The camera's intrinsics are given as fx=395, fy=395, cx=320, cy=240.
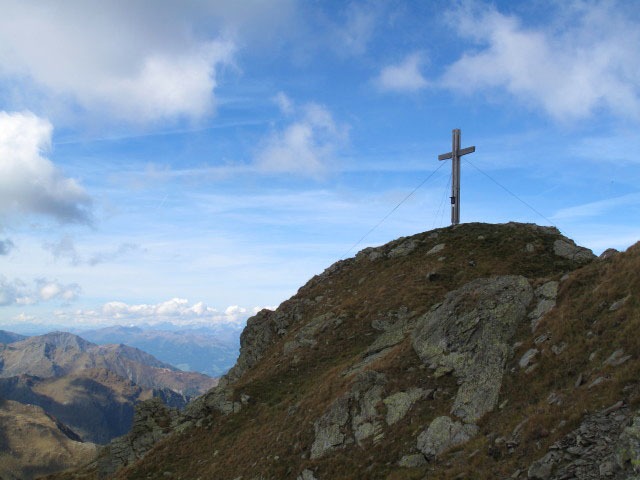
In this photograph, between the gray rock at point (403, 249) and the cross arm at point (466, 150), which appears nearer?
the cross arm at point (466, 150)

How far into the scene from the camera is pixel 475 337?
23.4 metres

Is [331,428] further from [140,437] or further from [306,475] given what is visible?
[140,437]

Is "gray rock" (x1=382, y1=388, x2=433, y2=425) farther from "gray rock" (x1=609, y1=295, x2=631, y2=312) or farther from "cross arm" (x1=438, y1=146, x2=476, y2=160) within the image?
"cross arm" (x1=438, y1=146, x2=476, y2=160)

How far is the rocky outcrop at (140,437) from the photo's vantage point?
136 ft

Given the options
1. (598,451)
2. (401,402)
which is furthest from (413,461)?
(598,451)

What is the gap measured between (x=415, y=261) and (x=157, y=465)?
32.9 m

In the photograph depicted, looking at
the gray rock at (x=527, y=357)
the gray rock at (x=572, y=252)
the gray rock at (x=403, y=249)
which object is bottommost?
the gray rock at (x=527, y=357)

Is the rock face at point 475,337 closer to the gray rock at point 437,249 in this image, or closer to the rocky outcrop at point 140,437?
the gray rock at point 437,249

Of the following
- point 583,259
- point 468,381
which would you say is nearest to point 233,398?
point 468,381

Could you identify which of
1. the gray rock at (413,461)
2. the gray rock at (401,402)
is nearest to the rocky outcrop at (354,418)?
the gray rock at (401,402)

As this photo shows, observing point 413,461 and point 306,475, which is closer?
point 413,461

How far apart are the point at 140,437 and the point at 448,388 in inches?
1456

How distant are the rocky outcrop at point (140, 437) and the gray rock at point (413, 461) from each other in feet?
103

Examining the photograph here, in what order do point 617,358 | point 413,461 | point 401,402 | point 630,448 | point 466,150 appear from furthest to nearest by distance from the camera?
point 466,150
point 401,402
point 413,461
point 617,358
point 630,448
